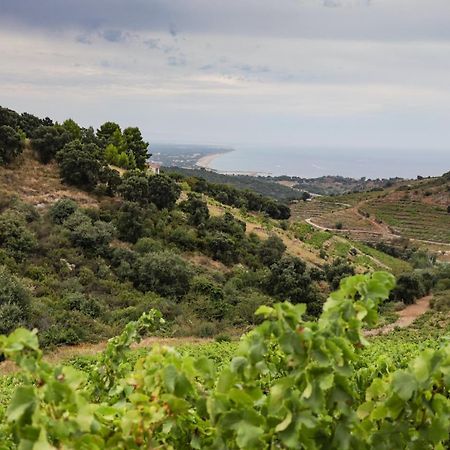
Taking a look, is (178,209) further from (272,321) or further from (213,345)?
(272,321)

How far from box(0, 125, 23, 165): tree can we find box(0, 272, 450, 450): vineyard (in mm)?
30942

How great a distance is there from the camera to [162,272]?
23.7m

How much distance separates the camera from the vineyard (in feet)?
5.62

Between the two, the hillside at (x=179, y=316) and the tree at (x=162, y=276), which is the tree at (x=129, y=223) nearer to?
the hillside at (x=179, y=316)

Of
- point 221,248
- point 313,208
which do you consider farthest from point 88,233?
point 313,208

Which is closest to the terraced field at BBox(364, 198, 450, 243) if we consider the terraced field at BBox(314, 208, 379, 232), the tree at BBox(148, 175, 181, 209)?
the terraced field at BBox(314, 208, 379, 232)

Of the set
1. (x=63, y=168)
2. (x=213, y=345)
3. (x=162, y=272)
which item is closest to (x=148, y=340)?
(x=213, y=345)

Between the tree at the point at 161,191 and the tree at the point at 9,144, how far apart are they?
26.4ft

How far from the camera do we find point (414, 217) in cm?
6775

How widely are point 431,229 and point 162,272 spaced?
48929 millimetres

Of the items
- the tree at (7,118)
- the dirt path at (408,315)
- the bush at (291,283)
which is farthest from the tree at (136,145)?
the dirt path at (408,315)

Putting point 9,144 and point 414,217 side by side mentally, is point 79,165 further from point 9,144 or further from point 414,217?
point 414,217

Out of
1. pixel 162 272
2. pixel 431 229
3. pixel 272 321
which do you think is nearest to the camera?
pixel 272 321

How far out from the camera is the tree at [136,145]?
44.1 m
